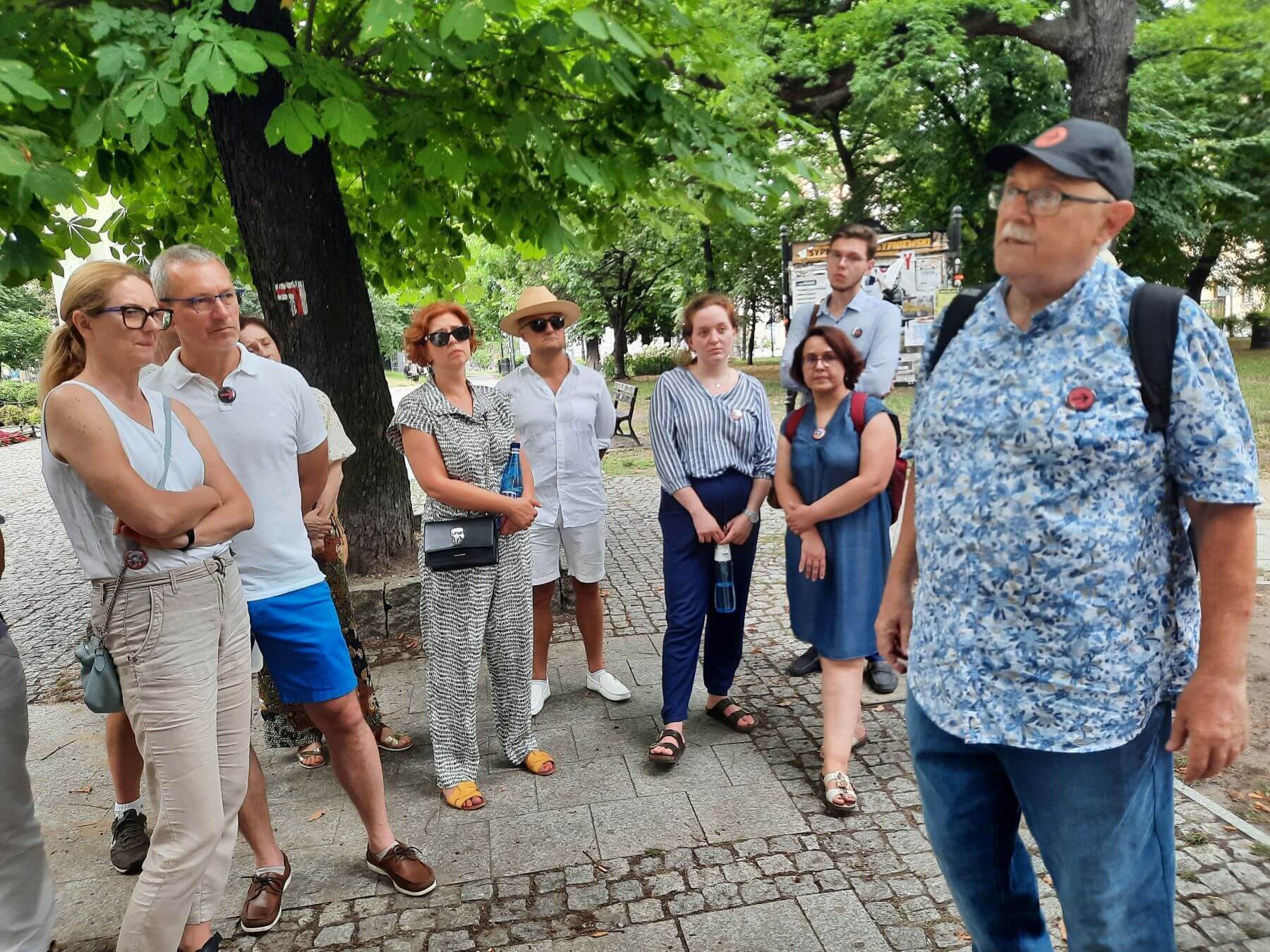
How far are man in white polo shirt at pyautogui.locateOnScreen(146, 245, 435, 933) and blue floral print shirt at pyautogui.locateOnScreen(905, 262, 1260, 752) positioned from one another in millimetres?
2063

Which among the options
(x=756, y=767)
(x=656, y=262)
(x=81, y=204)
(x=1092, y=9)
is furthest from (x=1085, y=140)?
(x=656, y=262)

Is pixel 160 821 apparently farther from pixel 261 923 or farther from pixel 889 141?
pixel 889 141

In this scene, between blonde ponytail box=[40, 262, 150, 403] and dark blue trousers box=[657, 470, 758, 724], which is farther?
dark blue trousers box=[657, 470, 758, 724]

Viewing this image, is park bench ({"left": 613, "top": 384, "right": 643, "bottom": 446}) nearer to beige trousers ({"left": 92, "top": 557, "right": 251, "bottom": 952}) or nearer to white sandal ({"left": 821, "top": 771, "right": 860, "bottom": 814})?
white sandal ({"left": 821, "top": 771, "right": 860, "bottom": 814})

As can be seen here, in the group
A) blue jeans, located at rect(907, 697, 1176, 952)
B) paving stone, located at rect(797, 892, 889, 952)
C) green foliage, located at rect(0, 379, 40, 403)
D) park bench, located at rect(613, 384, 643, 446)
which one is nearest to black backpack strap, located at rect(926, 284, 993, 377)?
blue jeans, located at rect(907, 697, 1176, 952)

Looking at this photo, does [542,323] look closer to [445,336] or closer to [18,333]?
[445,336]

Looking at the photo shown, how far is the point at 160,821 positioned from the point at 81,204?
8.89ft

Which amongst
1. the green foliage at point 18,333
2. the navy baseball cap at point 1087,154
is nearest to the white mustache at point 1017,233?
the navy baseball cap at point 1087,154

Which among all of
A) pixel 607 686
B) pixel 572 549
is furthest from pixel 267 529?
pixel 607 686

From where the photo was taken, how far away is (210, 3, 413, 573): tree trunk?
5.23 metres

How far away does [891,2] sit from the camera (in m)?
12.8

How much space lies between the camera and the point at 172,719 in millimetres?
2363

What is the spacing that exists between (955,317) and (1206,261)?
2937cm

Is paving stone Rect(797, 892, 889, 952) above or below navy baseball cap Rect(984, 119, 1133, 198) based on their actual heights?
below
